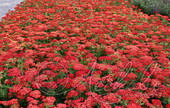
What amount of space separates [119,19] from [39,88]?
4098 mm

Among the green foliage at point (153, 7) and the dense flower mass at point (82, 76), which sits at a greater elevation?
the green foliage at point (153, 7)

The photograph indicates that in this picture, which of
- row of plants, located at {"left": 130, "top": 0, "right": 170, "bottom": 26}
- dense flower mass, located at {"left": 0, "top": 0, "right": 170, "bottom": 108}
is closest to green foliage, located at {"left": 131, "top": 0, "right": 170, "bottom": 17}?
row of plants, located at {"left": 130, "top": 0, "right": 170, "bottom": 26}

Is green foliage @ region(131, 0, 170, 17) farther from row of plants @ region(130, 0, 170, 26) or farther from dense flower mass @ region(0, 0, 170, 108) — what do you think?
dense flower mass @ region(0, 0, 170, 108)

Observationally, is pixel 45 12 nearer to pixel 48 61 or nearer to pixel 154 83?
pixel 48 61

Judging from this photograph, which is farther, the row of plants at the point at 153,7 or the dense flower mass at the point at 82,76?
the row of plants at the point at 153,7

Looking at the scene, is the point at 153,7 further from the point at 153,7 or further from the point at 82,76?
the point at 82,76

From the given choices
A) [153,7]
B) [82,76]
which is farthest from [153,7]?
[82,76]

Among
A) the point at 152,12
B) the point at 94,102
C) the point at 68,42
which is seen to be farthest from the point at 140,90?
the point at 152,12

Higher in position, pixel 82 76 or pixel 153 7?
pixel 153 7

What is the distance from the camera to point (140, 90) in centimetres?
342

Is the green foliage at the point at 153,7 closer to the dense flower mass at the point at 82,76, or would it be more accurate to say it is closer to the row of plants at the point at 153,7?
the row of plants at the point at 153,7

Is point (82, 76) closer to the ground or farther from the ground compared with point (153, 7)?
closer to the ground

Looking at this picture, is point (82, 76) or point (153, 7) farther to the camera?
point (153, 7)

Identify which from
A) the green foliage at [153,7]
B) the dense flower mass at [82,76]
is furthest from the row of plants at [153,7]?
the dense flower mass at [82,76]
